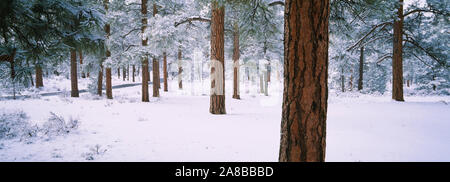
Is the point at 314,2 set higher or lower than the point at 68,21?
lower

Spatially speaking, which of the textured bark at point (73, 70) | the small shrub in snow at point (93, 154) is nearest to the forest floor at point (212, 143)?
the small shrub in snow at point (93, 154)

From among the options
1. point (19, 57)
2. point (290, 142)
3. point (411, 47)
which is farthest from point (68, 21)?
point (411, 47)

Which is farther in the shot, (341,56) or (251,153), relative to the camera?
(341,56)

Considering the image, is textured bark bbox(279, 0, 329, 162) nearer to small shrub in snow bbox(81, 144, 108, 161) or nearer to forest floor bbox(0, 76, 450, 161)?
forest floor bbox(0, 76, 450, 161)

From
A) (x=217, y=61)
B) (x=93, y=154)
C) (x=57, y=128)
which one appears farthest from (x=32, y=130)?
(x=217, y=61)

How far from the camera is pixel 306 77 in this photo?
2.23 meters

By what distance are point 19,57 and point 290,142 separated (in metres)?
6.01

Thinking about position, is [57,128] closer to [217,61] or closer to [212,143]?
[212,143]

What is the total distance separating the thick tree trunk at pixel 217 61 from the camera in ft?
26.5

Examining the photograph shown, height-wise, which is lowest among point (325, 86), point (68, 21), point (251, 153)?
point (251, 153)

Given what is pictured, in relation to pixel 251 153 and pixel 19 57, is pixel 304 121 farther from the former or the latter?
pixel 19 57

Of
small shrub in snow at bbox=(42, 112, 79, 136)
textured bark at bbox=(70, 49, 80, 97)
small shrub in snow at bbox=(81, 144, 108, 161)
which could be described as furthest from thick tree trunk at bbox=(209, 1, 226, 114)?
textured bark at bbox=(70, 49, 80, 97)

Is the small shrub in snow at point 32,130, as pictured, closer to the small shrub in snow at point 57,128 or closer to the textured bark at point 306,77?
the small shrub in snow at point 57,128

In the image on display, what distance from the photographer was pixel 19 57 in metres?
4.58
